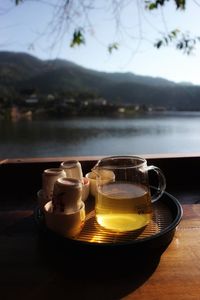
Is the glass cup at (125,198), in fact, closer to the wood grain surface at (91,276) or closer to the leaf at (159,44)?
the wood grain surface at (91,276)

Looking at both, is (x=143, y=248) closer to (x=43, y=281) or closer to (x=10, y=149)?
(x=43, y=281)

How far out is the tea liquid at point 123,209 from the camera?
0.74 meters

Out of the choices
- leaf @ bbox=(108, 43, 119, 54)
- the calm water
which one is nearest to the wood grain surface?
leaf @ bbox=(108, 43, 119, 54)

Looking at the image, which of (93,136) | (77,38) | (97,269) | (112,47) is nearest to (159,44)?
(112,47)

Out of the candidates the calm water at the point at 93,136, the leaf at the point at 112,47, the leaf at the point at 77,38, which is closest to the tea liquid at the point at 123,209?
the leaf at the point at 77,38

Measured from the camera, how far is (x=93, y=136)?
22500 millimetres

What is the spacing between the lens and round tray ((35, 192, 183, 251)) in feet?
2.21

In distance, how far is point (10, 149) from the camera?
58.1ft

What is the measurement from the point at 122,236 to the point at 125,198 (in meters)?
→ 0.10

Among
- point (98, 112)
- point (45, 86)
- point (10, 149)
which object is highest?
point (45, 86)

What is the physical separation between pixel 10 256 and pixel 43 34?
146 centimetres

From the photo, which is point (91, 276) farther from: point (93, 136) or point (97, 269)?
point (93, 136)

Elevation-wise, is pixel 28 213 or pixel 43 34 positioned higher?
pixel 43 34

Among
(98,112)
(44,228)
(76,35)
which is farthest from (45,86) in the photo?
(44,228)
